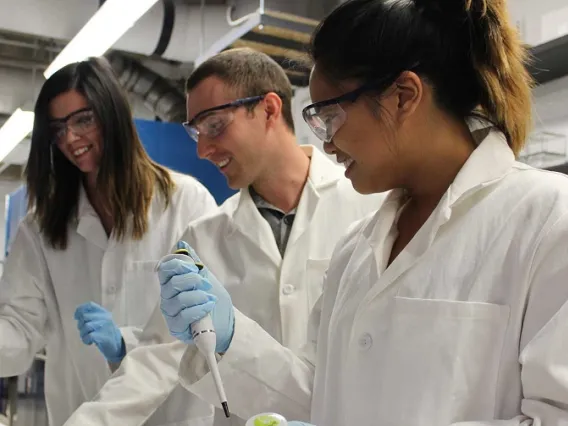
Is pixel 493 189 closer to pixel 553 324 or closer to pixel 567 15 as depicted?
pixel 553 324

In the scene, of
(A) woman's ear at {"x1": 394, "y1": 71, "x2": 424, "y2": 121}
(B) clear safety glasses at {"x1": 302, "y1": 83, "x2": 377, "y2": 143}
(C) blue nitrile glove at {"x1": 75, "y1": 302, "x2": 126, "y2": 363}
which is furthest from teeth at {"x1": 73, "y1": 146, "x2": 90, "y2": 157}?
(A) woman's ear at {"x1": 394, "y1": 71, "x2": 424, "y2": 121}

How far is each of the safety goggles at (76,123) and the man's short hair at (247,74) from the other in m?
0.38

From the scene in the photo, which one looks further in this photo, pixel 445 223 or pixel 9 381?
pixel 9 381

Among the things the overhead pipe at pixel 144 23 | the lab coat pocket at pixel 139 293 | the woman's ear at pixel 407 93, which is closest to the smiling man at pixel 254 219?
the lab coat pocket at pixel 139 293

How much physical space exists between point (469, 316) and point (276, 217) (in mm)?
925

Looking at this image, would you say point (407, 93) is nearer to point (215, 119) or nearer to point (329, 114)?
point (329, 114)

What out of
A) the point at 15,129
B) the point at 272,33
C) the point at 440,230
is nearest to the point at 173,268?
the point at 440,230

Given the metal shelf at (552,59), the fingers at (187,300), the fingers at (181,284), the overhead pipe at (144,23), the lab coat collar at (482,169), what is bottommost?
the fingers at (187,300)

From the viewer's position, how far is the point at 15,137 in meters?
5.55

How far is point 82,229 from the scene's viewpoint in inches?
79.7

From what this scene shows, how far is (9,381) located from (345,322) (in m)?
3.11

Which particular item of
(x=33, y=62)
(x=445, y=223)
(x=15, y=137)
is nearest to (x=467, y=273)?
(x=445, y=223)

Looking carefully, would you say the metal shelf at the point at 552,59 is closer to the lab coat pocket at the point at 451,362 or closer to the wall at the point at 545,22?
the wall at the point at 545,22

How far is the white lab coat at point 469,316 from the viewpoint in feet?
2.61
